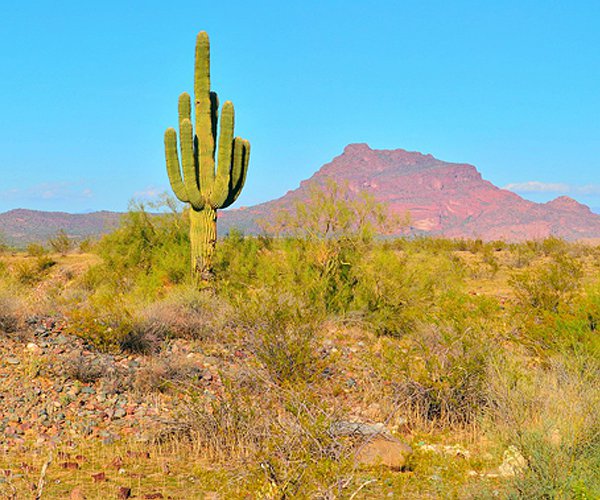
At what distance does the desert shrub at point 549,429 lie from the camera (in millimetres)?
4754

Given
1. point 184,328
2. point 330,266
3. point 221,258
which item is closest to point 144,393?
point 184,328

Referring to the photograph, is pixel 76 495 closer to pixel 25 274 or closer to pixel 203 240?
pixel 203 240

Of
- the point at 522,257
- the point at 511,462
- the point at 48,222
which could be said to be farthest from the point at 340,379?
the point at 48,222

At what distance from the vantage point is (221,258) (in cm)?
1745

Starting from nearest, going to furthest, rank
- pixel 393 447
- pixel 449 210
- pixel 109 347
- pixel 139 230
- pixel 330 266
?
pixel 393 447 < pixel 109 347 < pixel 330 266 < pixel 139 230 < pixel 449 210

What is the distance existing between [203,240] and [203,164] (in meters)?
2.15

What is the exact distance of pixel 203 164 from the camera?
696 inches

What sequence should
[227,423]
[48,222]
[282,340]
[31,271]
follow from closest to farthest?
[227,423], [282,340], [31,271], [48,222]

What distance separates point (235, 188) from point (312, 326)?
34.3 feet

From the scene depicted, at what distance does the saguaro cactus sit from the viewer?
17.3 m

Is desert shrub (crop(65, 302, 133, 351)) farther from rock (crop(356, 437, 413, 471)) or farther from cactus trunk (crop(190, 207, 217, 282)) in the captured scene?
cactus trunk (crop(190, 207, 217, 282))

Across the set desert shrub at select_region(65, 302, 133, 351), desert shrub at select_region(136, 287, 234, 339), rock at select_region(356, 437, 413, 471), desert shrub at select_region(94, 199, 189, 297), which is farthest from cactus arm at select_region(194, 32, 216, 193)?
rock at select_region(356, 437, 413, 471)

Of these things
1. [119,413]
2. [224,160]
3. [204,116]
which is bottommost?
[119,413]

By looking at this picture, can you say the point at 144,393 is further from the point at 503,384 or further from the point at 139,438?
the point at 503,384
